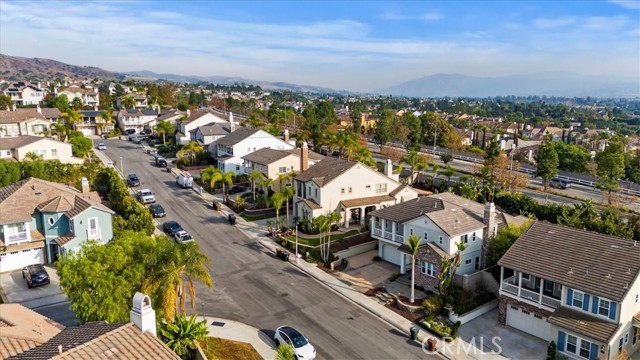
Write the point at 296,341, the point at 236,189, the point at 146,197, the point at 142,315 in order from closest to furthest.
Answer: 1. the point at 142,315
2. the point at 296,341
3. the point at 146,197
4. the point at 236,189

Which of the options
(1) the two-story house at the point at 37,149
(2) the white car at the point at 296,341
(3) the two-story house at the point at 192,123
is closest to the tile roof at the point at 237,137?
(3) the two-story house at the point at 192,123

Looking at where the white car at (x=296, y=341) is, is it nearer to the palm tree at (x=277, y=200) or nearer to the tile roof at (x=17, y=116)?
the palm tree at (x=277, y=200)

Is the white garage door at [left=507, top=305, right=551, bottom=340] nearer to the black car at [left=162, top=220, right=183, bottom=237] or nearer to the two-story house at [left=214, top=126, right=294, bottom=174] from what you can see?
the black car at [left=162, top=220, right=183, bottom=237]

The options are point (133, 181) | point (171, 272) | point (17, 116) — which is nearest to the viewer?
point (171, 272)

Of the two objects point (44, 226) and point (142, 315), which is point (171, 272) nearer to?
point (142, 315)

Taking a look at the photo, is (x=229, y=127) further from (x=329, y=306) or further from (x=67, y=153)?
(x=329, y=306)

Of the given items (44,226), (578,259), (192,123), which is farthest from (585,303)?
(192,123)

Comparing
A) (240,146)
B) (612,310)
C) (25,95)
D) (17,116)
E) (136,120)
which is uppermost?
(25,95)
